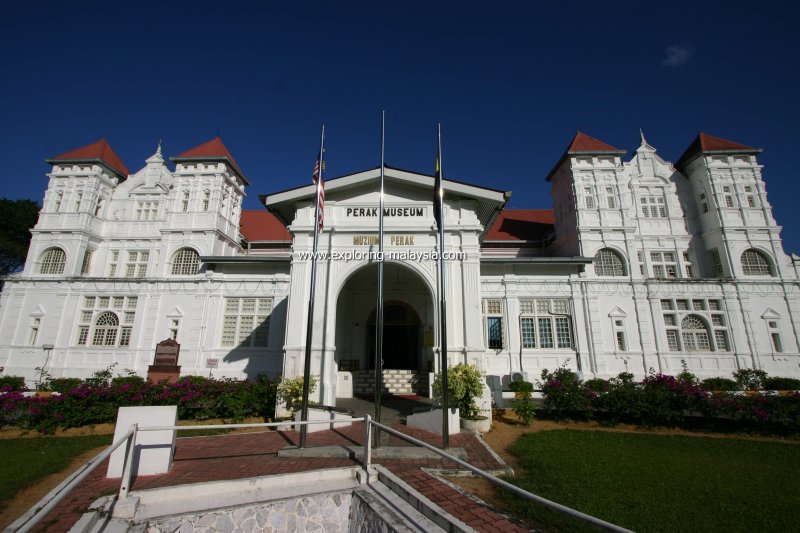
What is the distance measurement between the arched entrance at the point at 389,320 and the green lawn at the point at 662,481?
29.4ft

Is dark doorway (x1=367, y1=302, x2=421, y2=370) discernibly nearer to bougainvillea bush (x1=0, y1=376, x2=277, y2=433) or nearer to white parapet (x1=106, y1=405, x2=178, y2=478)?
bougainvillea bush (x1=0, y1=376, x2=277, y2=433)

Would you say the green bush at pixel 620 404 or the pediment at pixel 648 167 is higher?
the pediment at pixel 648 167

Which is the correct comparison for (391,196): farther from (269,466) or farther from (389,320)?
(269,466)

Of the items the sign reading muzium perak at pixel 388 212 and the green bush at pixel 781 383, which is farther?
the green bush at pixel 781 383

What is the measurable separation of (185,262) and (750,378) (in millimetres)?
32760

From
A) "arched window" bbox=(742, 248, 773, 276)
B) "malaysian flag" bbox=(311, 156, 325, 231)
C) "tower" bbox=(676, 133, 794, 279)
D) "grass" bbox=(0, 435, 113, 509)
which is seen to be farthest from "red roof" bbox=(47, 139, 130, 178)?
"arched window" bbox=(742, 248, 773, 276)

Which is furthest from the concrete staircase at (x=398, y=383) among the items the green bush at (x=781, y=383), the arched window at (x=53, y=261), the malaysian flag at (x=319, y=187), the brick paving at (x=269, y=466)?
the arched window at (x=53, y=261)

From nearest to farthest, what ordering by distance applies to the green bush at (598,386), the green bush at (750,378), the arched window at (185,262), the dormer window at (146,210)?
the green bush at (598,386) → the green bush at (750,378) → the arched window at (185,262) → the dormer window at (146,210)

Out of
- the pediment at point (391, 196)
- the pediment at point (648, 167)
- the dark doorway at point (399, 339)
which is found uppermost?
the pediment at point (648, 167)

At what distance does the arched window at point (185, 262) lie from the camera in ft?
71.8

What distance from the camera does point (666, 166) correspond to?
24.1 m

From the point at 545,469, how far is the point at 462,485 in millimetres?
2068

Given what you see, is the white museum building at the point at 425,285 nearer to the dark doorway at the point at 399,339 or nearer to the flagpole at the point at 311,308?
the dark doorway at the point at 399,339

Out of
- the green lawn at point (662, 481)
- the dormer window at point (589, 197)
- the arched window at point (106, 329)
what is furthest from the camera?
the dormer window at point (589, 197)
